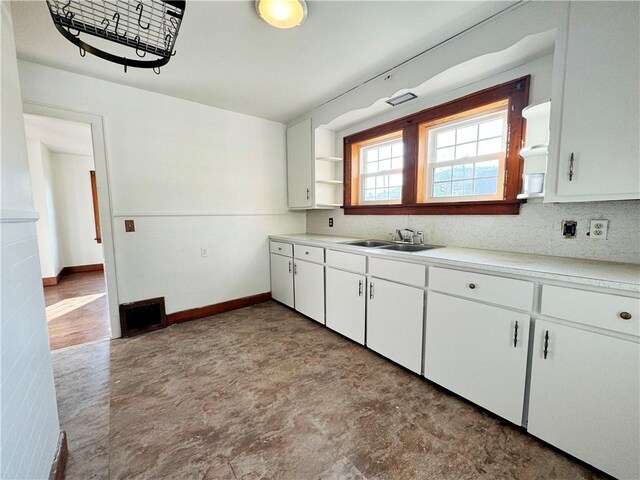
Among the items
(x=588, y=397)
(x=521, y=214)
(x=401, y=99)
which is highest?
(x=401, y=99)

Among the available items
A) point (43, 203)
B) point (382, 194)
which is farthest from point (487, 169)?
point (43, 203)

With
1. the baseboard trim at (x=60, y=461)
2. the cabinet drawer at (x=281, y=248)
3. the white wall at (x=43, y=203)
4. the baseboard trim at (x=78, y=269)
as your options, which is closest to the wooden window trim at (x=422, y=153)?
the cabinet drawer at (x=281, y=248)

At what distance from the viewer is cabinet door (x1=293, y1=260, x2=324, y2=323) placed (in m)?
2.80

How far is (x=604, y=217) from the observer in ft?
5.17

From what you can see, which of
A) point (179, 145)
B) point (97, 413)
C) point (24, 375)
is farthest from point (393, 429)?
point (179, 145)

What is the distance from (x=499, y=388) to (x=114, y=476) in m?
2.05

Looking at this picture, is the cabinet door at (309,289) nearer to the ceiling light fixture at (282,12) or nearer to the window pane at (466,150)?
the window pane at (466,150)

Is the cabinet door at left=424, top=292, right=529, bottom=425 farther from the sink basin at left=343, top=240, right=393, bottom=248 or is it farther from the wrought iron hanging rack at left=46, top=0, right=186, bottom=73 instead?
the wrought iron hanging rack at left=46, top=0, right=186, bottom=73

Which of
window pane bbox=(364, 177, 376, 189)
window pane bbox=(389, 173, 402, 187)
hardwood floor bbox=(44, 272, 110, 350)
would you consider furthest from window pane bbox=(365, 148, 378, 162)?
hardwood floor bbox=(44, 272, 110, 350)

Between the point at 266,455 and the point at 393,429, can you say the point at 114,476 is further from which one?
the point at 393,429

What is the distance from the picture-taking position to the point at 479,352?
1.59m

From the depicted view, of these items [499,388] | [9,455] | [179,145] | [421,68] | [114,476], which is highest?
[421,68]

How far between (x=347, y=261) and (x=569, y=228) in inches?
61.3

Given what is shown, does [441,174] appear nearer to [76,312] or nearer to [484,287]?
[484,287]
